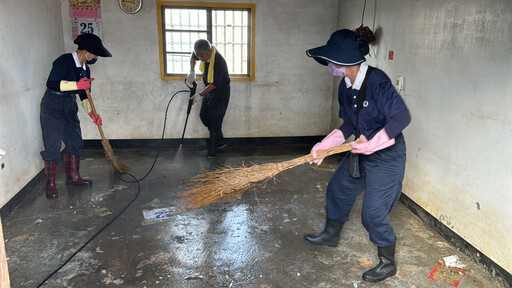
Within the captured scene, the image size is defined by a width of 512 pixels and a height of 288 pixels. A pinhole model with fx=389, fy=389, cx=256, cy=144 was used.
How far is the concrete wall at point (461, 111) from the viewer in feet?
8.59

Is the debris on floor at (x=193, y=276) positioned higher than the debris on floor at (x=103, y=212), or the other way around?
the debris on floor at (x=103, y=212)

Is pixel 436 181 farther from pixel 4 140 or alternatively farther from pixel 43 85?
pixel 43 85

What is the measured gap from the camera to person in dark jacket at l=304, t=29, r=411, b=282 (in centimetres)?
237

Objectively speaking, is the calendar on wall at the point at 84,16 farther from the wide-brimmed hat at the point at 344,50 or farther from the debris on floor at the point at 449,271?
the debris on floor at the point at 449,271

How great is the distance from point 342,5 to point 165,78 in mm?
2785

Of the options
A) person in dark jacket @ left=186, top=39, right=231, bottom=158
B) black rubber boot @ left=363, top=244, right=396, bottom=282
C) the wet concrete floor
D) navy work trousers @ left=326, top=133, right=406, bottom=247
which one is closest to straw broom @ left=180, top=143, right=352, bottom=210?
navy work trousers @ left=326, top=133, right=406, bottom=247

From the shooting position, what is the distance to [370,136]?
2559mm

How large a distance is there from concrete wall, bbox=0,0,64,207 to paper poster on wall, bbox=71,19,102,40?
537mm

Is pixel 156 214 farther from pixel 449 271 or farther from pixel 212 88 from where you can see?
pixel 449 271

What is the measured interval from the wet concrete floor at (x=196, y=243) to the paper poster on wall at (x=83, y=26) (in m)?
2.15

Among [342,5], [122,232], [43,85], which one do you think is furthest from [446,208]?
[43,85]

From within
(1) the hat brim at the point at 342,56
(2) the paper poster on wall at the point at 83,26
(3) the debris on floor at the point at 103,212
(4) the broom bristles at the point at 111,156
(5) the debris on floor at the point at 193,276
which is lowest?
(5) the debris on floor at the point at 193,276

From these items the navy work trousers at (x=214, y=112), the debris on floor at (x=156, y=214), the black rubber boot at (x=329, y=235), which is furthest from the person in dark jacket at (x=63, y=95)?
the black rubber boot at (x=329, y=235)

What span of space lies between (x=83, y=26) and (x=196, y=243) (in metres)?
3.79
